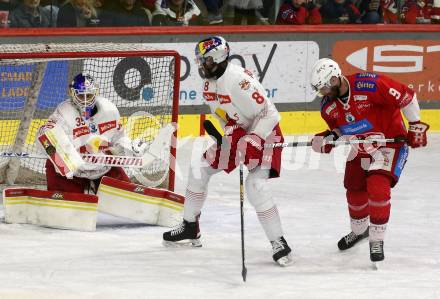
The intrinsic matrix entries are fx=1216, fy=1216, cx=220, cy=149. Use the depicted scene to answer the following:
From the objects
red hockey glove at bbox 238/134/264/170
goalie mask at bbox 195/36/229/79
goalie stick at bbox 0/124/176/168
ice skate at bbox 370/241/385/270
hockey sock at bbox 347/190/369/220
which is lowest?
ice skate at bbox 370/241/385/270

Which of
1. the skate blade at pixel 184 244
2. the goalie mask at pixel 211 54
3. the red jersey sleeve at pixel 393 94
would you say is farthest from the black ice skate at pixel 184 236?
the red jersey sleeve at pixel 393 94

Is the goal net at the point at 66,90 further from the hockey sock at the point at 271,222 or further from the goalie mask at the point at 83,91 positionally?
the hockey sock at the point at 271,222

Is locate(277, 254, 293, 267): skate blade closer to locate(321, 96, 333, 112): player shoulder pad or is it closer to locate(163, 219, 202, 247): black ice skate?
locate(163, 219, 202, 247): black ice skate

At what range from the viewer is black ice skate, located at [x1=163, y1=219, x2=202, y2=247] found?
686cm

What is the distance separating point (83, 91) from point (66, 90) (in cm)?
165

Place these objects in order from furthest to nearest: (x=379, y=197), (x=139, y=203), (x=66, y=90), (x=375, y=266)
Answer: (x=66, y=90)
(x=139, y=203)
(x=375, y=266)
(x=379, y=197)

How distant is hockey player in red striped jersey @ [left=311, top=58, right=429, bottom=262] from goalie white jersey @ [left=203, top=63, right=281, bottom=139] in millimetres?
290

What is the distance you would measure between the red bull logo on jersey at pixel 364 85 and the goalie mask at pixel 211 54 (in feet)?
2.32

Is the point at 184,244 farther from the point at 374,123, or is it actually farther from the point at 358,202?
the point at 374,123

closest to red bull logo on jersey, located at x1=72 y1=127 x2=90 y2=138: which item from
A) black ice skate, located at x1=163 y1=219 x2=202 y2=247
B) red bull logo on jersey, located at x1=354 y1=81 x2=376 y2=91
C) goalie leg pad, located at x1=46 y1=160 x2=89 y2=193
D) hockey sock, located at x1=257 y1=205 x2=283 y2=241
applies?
goalie leg pad, located at x1=46 y1=160 x2=89 y2=193

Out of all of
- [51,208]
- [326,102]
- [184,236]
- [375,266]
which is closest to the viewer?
[375,266]

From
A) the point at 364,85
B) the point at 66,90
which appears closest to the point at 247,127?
the point at 364,85

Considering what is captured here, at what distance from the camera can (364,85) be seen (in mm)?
6387

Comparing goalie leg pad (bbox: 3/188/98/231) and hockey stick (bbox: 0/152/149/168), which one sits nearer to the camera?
goalie leg pad (bbox: 3/188/98/231)
